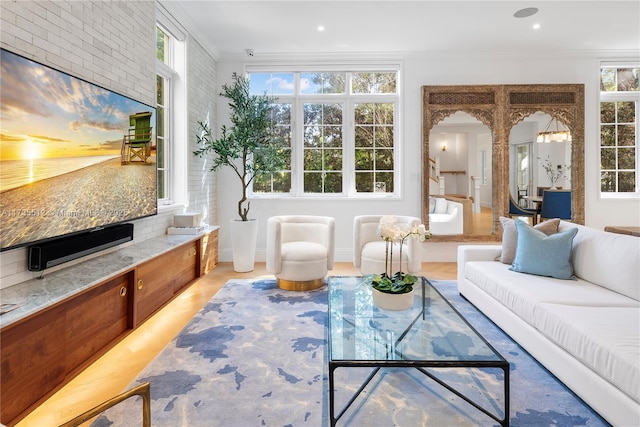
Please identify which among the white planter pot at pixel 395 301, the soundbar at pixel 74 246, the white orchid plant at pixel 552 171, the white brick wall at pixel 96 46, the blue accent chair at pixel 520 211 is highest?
the white brick wall at pixel 96 46

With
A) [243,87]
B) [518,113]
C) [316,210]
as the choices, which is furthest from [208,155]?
[518,113]

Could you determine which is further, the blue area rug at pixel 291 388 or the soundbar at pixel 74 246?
the soundbar at pixel 74 246

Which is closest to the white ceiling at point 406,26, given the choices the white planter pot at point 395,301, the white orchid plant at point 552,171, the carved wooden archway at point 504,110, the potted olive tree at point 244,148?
the carved wooden archway at point 504,110

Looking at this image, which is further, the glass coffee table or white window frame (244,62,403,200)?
white window frame (244,62,403,200)

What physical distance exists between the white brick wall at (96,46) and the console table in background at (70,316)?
229 mm

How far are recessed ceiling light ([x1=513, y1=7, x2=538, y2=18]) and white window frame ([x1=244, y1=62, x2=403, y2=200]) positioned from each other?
1.62 meters

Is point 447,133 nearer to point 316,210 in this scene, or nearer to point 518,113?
point 518,113

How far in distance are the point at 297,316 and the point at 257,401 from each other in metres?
1.17

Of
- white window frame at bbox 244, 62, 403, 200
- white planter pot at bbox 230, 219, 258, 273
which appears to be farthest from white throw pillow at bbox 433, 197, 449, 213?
white planter pot at bbox 230, 219, 258, 273

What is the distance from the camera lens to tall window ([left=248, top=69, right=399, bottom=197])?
17.1ft

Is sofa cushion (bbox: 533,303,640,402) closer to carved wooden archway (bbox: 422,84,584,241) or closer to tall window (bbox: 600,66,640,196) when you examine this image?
carved wooden archway (bbox: 422,84,584,241)

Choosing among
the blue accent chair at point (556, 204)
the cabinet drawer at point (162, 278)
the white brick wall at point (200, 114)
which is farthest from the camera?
the blue accent chair at point (556, 204)

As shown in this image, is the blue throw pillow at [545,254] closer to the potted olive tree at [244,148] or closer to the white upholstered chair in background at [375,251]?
the white upholstered chair in background at [375,251]

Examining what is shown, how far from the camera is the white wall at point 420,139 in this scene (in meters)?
5.04
